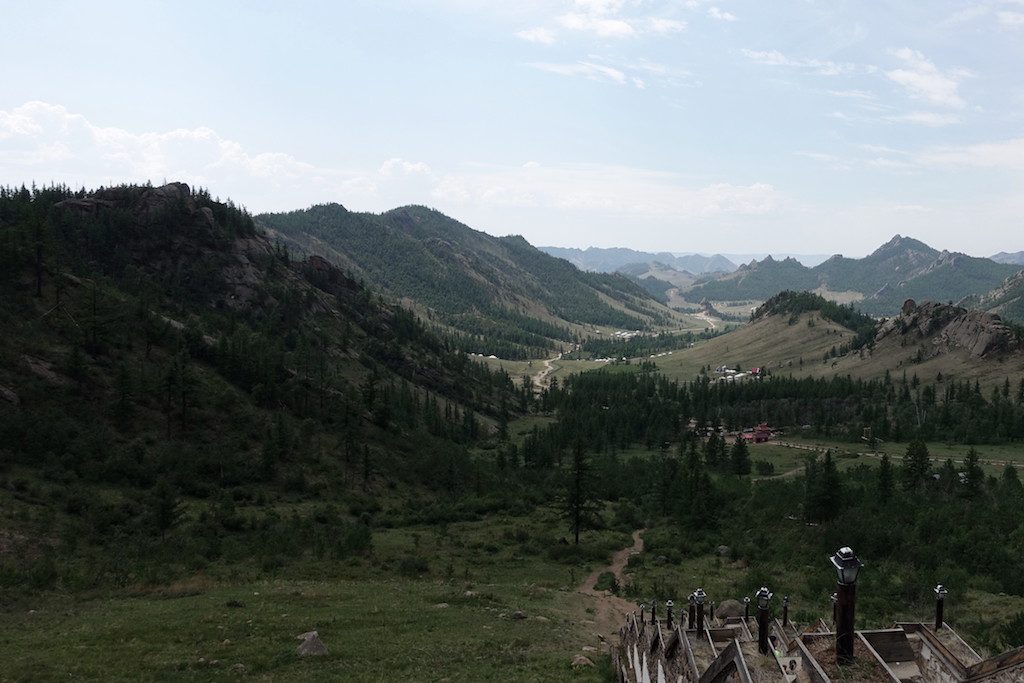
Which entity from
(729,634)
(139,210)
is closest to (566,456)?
(729,634)

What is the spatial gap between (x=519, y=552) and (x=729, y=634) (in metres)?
45.3

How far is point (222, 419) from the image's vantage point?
83125 millimetres

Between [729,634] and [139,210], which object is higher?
[139,210]

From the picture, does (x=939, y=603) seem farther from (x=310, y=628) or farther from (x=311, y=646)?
(x=310, y=628)

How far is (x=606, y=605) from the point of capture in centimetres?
4325

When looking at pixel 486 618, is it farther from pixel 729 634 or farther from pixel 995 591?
pixel 995 591

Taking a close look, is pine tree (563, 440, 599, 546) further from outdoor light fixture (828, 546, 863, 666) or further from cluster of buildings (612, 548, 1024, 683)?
outdoor light fixture (828, 546, 863, 666)

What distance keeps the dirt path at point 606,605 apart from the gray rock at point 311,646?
15.8m

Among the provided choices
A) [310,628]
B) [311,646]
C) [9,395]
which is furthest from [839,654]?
[9,395]

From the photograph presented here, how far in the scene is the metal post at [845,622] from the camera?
888 cm

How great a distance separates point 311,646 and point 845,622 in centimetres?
2586

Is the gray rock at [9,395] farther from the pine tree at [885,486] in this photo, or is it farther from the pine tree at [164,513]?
the pine tree at [885,486]

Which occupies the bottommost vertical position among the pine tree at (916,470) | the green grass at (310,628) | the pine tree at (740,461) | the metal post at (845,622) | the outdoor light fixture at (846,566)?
the pine tree at (740,461)

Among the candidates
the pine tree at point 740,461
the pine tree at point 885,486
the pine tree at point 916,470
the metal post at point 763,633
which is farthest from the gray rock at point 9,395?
the pine tree at point 740,461
